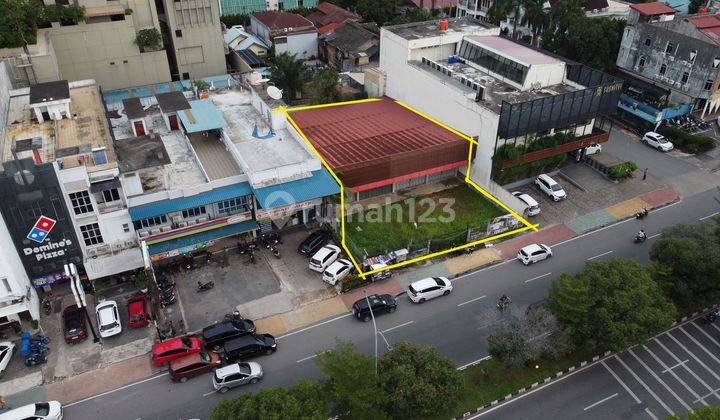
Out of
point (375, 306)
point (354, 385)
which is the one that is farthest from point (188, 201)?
point (354, 385)

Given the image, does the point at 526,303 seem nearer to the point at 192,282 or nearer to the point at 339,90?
the point at 192,282

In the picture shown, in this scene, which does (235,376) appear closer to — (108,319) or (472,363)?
(108,319)

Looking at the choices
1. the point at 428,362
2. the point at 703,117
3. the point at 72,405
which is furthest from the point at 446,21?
the point at 72,405

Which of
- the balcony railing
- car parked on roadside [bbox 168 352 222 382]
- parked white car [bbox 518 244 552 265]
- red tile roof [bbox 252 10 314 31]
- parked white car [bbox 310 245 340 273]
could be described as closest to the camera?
car parked on roadside [bbox 168 352 222 382]

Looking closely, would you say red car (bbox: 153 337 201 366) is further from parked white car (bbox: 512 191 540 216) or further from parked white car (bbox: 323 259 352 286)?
parked white car (bbox: 512 191 540 216)

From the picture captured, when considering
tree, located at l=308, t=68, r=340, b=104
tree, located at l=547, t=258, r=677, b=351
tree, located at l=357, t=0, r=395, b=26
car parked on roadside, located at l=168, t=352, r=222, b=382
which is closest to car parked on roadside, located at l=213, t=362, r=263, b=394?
car parked on roadside, located at l=168, t=352, r=222, b=382

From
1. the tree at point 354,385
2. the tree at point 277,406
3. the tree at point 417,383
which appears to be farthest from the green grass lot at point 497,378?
the tree at point 277,406

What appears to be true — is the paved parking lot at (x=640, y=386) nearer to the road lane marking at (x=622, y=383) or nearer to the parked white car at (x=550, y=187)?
the road lane marking at (x=622, y=383)
